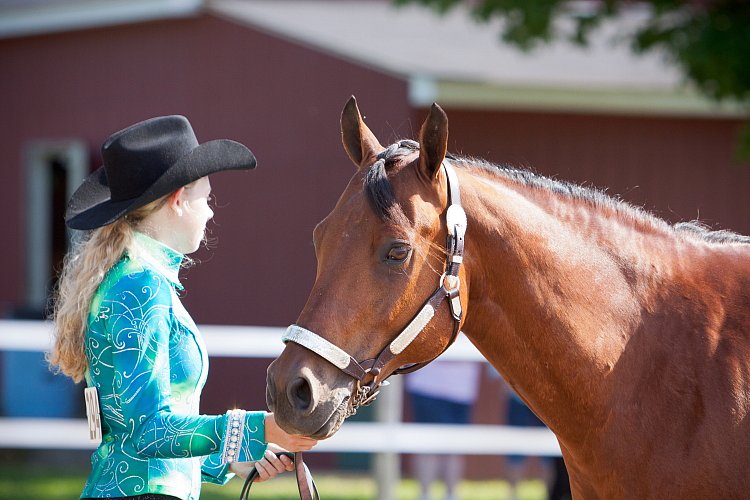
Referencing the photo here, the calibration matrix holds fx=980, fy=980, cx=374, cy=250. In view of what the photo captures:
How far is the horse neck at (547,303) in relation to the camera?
2.77 metres

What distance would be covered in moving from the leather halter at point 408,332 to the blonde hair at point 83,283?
21.2 inches

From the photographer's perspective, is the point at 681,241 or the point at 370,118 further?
the point at 370,118

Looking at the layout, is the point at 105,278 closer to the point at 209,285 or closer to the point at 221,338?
the point at 221,338

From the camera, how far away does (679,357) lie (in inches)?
110

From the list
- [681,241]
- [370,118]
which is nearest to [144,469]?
[681,241]

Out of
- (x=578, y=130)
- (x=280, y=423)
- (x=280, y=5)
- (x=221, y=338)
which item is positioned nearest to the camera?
(x=280, y=423)

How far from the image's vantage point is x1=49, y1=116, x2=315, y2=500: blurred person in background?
8.32 ft

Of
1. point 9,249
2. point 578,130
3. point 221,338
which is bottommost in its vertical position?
point 9,249

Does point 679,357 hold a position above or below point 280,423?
above

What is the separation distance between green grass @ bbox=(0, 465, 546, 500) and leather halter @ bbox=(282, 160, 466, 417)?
5211mm

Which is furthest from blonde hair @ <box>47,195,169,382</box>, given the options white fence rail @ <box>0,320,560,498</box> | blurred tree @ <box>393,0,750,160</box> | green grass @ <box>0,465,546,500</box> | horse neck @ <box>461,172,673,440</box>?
blurred tree @ <box>393,0,750,160</box>

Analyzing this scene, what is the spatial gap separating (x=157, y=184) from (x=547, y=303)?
114 centimetres

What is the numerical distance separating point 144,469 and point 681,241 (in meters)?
1.72

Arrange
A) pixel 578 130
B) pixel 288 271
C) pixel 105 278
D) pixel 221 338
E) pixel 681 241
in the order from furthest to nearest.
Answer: pixel 578 130 < pixel 288 271 < pixel 221 338 < pixel 681 241 < pixel 105 278
